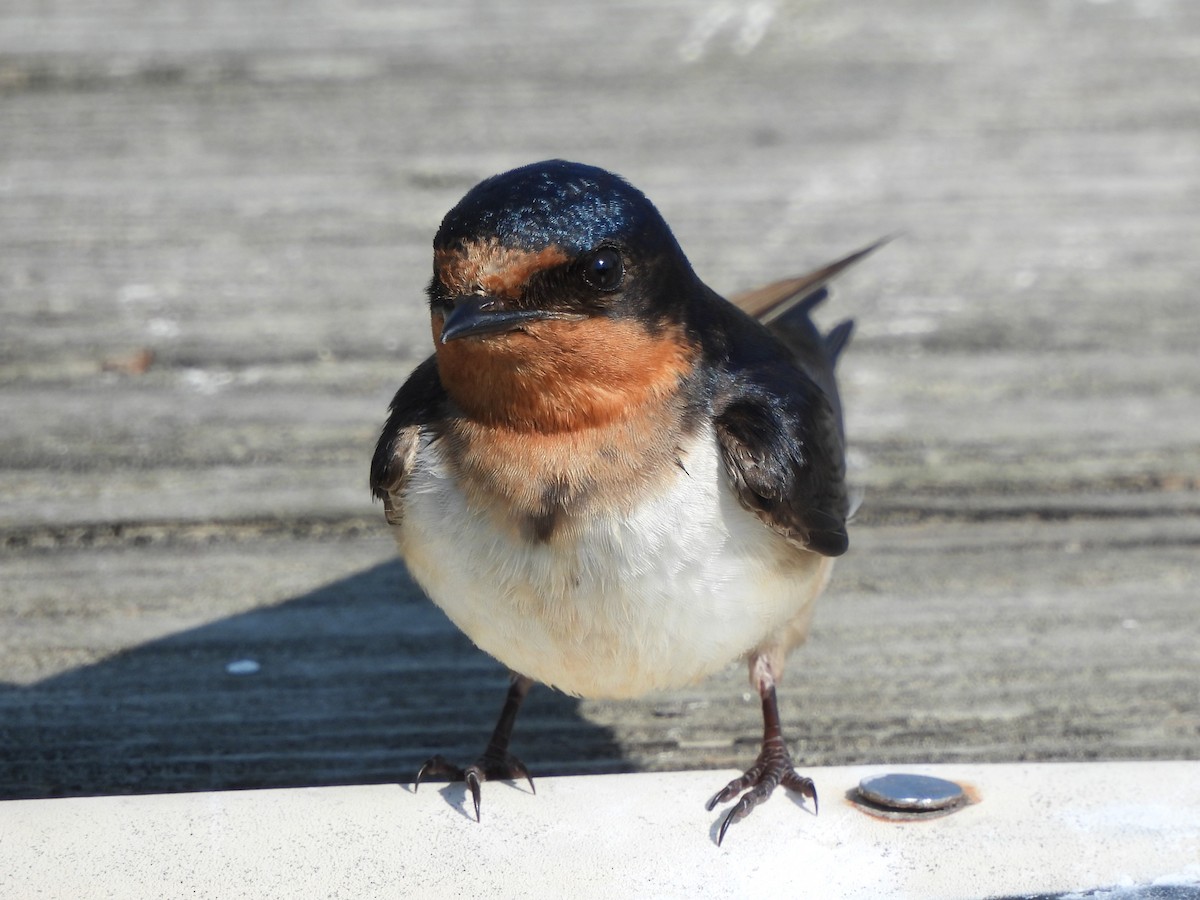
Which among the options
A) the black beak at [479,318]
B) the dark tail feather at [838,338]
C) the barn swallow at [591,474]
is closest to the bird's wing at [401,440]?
the barn swallow at [591,474]

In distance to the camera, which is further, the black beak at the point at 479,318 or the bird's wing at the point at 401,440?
the bird's wing at the point at 401,440

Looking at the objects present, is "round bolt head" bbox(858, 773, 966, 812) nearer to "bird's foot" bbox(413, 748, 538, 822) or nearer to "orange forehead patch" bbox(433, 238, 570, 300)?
"bird's foot" bbox(413, 748, 538, 822)

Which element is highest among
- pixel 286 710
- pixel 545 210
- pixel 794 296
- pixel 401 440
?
pixel 545 210

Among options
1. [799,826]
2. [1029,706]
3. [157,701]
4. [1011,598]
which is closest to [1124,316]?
[1011,598]

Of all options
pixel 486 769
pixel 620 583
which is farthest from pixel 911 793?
pixel 486 769

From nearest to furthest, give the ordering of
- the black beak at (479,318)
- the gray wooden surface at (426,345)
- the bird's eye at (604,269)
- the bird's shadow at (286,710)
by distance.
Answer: the black beak at (479,318)
the bird's eye at (604,269)
the bird's shadow at (286,710)
the gray wooden surface at (426,345)

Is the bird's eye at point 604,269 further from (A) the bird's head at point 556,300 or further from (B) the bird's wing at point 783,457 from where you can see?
(B) the bird's wing at point 783,457

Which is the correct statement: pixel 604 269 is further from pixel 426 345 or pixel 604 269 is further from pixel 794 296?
pixel 426 345

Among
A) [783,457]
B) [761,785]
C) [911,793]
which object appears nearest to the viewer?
[911,793]
